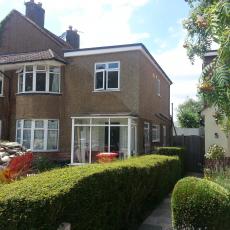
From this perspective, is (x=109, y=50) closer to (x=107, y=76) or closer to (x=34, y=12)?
(x=107, y=76)

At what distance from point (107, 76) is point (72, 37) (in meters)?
10.9

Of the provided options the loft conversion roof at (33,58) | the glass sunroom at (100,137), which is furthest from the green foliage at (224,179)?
the loft conversion roof at (33,58)

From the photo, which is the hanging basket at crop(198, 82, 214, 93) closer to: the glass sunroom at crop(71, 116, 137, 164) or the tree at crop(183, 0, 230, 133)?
the tree at crop(183, 0, 230, 133)

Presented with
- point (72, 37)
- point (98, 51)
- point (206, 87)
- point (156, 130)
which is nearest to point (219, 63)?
point (206, 87)

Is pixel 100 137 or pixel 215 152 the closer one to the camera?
pixel 215 152

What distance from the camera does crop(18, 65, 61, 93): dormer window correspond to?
2233 cm

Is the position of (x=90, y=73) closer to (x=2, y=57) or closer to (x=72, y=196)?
(x=2, y=57)

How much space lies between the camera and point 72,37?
31.1m

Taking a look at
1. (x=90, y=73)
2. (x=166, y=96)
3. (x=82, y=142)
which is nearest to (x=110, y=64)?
(x=90, y=73)

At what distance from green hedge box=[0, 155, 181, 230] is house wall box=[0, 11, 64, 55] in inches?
717

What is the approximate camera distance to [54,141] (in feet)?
73.8

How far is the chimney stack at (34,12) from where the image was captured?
2778 cm

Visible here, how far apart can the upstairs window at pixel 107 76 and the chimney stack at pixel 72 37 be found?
956 cm

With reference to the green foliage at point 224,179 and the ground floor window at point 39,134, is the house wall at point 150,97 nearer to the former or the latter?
the ground floor window at point 39,134
